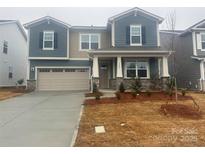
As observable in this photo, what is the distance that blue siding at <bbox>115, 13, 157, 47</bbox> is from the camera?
2018cm

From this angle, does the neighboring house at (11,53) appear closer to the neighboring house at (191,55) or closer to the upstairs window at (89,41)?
the upstairs window at (89,41)

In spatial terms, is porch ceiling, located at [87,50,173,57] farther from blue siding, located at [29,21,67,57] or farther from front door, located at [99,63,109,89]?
blue siding, located at [29,21,67,57]

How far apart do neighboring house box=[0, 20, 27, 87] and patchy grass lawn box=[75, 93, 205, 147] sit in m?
16.2

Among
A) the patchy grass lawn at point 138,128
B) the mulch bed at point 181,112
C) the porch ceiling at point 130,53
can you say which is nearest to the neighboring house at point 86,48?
the porch ceiling at point 130,53

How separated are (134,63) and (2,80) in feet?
43.2

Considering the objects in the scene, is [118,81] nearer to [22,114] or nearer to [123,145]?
[22,114]

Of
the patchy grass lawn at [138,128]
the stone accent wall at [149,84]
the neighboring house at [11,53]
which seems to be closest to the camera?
the patchy grass lawn at [138,128]

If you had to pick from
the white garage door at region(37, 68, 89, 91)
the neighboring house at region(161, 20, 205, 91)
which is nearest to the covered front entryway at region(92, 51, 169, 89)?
the white garage door at region(37, 68, 89, 91)

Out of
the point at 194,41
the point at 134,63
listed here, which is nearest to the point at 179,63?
the point at 194,41

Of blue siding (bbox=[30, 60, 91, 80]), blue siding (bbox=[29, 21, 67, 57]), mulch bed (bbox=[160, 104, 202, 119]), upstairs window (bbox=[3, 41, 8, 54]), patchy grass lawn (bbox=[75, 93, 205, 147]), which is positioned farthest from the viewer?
upstairs window (bbox=[3, 41, 8, 54])

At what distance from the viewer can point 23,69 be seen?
2947cm

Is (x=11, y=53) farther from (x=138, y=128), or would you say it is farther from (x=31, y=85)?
(x=138, y=128)

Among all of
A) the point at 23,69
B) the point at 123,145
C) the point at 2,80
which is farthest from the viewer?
the point at 23,69

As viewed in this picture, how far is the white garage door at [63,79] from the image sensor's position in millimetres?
21750
